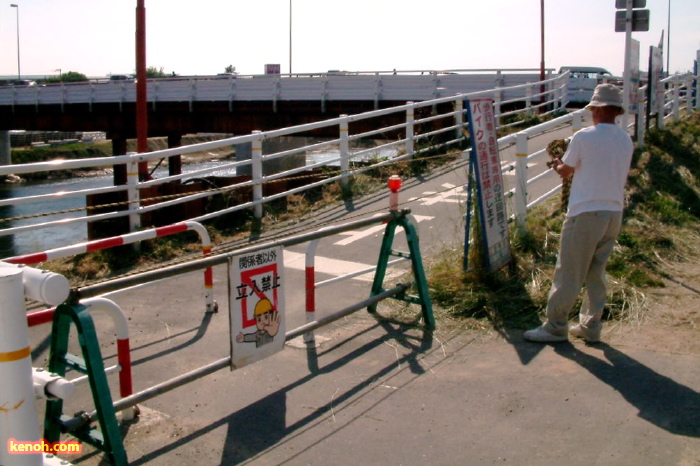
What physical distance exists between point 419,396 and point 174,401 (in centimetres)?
161

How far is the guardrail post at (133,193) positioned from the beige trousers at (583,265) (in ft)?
16.3

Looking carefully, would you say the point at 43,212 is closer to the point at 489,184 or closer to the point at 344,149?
the point at 344,149

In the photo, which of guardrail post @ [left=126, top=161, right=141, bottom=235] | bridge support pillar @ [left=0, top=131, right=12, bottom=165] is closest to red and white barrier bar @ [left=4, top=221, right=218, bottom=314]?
guardrail post @ [left=126, top=161, right=141, bottom=235]

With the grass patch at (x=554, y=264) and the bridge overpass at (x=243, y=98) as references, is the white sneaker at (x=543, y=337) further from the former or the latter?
the bridge overpass at (x=243, y=98)

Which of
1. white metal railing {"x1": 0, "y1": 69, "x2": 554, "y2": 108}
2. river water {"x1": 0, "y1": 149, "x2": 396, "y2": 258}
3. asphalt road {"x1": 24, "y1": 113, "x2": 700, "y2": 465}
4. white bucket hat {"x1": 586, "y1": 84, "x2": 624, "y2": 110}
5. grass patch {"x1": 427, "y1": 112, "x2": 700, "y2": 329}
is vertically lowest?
river water {"x1": 0, "y1": 149, "x2": 396, "y2": 258}

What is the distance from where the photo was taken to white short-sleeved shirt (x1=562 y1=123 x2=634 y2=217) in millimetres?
5410

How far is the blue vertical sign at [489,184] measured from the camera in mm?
6859

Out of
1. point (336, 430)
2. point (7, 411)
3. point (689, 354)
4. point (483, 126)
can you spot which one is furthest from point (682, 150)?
point (7, 411)

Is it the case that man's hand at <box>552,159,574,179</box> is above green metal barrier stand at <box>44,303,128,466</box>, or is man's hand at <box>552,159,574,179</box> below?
above

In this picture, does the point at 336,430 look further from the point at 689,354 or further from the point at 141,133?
the point at 141,133

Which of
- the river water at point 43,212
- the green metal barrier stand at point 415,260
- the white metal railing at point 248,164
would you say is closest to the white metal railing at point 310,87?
the river water at point 43,212

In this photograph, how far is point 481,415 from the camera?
4.58 m

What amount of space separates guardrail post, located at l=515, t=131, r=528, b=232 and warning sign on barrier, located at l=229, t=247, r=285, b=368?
158 inches

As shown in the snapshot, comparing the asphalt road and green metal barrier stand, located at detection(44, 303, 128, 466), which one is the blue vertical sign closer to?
the asphalt road
